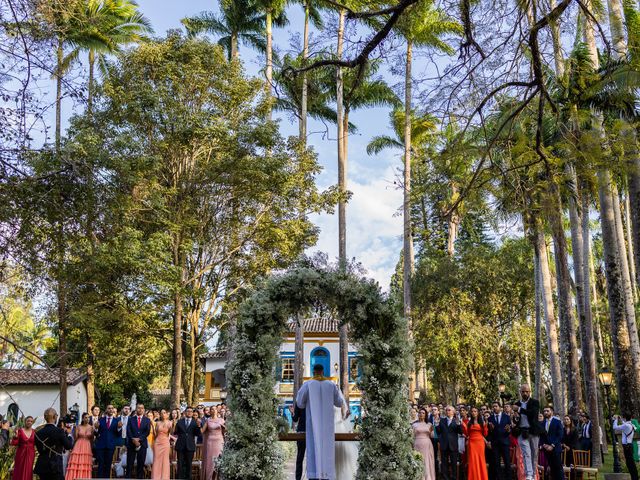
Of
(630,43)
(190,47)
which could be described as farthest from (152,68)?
(630,43)

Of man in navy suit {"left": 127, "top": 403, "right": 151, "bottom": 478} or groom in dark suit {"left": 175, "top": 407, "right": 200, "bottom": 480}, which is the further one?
groom in dark suit {"left": 175, "top": 407, "right": 200, "bottom": 480}

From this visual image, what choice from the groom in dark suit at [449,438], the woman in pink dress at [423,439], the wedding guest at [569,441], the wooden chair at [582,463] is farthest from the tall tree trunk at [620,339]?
the woman in pink dress at [423,439]

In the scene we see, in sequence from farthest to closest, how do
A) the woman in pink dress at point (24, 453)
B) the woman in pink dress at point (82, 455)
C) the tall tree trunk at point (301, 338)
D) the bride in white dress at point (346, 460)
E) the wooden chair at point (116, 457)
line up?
the tall tree trunk at point (301, 338) → the wooden chair at point (116, 457) → the woman in pink dress at point (82, 455) → the woman in pink dress at point (24, 453) → the bride in white dress at point (346, 460)

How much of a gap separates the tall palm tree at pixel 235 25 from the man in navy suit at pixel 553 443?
2642 cm

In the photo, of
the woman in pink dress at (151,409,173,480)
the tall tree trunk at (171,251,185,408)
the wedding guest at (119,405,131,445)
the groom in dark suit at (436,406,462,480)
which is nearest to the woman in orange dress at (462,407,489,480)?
the groom in dark suit at (436,406,462,480)

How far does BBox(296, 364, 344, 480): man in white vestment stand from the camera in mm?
8539

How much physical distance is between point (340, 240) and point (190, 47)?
1103 centimetres

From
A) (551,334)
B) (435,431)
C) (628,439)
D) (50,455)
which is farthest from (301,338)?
(50,455)

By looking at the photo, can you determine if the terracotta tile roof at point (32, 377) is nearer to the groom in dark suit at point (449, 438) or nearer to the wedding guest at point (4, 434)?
the wedding guest at point (4, 434)

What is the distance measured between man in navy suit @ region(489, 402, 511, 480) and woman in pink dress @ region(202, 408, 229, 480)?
6.05 metres

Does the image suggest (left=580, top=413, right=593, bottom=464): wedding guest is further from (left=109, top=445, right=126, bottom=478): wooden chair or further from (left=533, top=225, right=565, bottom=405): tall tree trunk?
(left=109, top=445, right=126, bottom=478): wooden chair

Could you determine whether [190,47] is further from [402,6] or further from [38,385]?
A: [38,385]

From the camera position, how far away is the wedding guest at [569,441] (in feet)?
47.8

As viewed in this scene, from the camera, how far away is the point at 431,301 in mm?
31953
